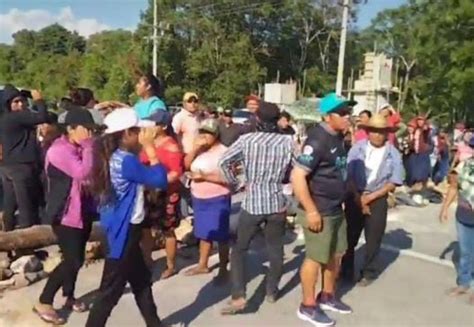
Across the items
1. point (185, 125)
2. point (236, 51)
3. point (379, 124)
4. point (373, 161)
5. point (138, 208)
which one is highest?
point (236, 51)

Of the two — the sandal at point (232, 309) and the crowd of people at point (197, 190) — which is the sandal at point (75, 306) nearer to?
the crowd of people at point (197, 190)

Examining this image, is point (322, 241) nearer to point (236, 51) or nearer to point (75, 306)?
point (75, 306)

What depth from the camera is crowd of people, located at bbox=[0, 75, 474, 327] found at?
13.6 ft

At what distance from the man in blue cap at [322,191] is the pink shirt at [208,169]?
1.04 meters

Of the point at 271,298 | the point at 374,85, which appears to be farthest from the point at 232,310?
the point at 374,85

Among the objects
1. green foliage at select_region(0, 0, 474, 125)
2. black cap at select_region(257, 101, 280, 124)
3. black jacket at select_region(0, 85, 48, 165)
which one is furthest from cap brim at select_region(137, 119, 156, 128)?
green foliage at select_region(0, 0, 474, 125)

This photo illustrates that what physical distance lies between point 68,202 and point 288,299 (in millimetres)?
2044

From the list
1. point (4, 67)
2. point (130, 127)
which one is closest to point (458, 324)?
point (130, 127)

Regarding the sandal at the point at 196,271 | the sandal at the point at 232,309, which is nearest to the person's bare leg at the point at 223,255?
the sandal at the point at 196,271

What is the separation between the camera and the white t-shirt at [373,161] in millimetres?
5883

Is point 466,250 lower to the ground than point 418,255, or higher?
higher

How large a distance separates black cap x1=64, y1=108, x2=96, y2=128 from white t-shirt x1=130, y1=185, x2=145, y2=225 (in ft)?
2.67

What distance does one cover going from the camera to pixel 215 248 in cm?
689

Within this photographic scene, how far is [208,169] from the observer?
554 centimetres
